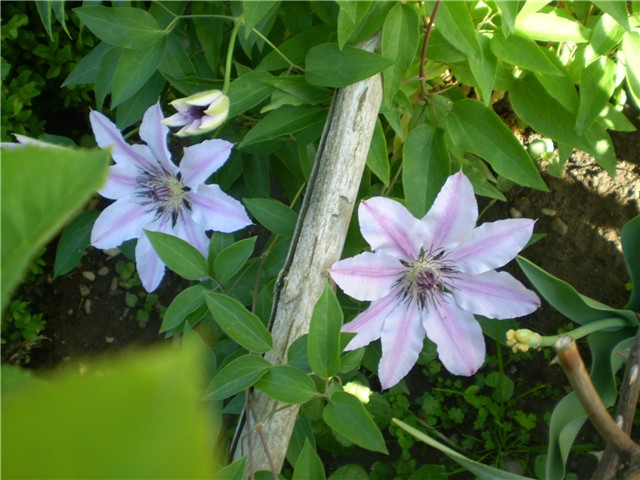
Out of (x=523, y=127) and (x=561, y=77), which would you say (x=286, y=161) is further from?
(x=523, y=127)

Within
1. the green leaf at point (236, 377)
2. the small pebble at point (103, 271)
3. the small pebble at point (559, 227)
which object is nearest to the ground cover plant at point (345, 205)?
the green leaf at point (236, 377)

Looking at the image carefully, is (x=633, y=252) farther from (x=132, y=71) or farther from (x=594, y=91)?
(x=132, y=71)

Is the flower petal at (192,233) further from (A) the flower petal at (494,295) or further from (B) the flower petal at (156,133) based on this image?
(A) the flower petal at (494,295)

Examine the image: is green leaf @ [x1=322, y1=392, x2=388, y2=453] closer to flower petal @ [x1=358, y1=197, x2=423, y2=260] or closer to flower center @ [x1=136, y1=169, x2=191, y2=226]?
flower petal @ [x1=358, y1=197, x2=423, y2=260]

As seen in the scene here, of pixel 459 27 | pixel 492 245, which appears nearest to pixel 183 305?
pixel 492 245

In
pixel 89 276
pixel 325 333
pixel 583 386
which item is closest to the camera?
pixel 583 386

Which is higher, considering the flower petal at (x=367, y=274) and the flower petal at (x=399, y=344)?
the flower petal at (x=367, y=274)
